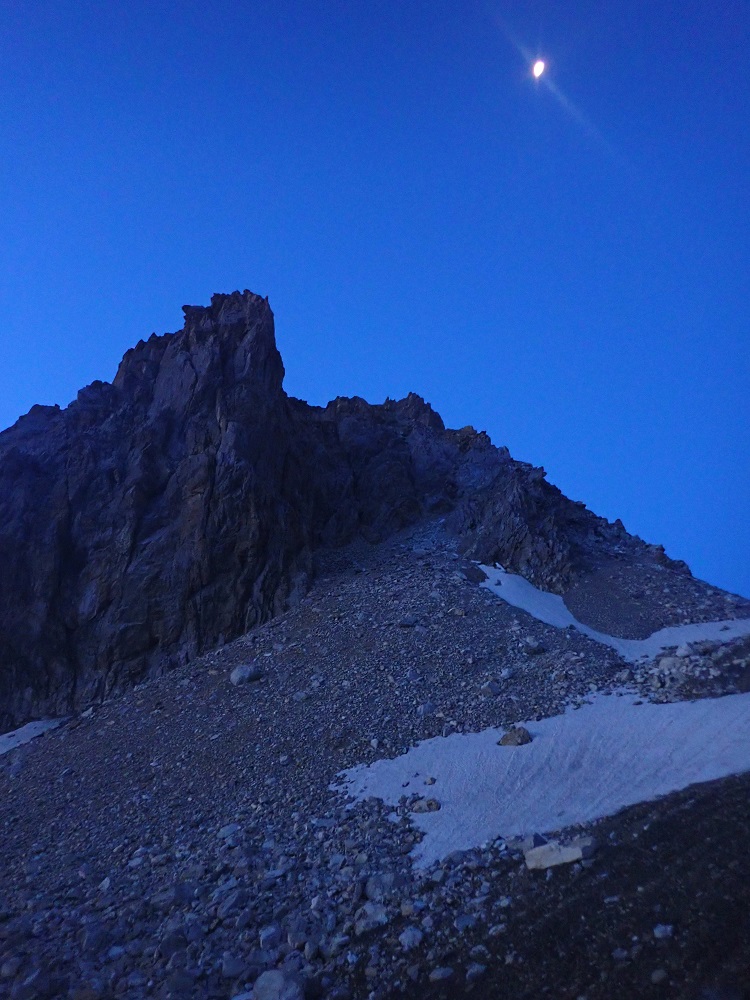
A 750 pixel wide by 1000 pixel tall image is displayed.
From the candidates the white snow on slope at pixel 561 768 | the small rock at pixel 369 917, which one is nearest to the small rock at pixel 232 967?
the small rock at pixel 369 917

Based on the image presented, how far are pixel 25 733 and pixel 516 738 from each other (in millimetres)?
19321

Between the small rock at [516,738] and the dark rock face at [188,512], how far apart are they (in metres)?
13.7

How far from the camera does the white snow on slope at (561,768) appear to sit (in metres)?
13.5

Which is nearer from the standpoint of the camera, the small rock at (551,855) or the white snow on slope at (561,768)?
the small rock at (551,855)

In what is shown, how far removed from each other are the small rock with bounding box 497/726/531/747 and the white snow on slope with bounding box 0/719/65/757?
17535 millimetres

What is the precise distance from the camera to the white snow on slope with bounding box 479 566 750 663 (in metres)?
24.5

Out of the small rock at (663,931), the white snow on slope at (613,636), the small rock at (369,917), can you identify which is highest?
the white snow on slope at (613,636)

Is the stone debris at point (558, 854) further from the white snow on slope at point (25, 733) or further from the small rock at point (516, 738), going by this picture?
the white snow on slope at point (25, 733)

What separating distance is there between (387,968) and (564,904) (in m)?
2.75

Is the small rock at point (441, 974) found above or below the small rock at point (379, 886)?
below

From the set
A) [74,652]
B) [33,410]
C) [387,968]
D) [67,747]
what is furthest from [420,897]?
[33,410]

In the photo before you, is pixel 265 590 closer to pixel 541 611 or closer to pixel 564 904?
pixel 541 611

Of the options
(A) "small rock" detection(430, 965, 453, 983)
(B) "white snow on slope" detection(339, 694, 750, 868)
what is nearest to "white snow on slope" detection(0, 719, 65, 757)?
(B) "white snow on slope" detection(339, 694, 750, 868)

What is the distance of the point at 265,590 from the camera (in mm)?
29719
